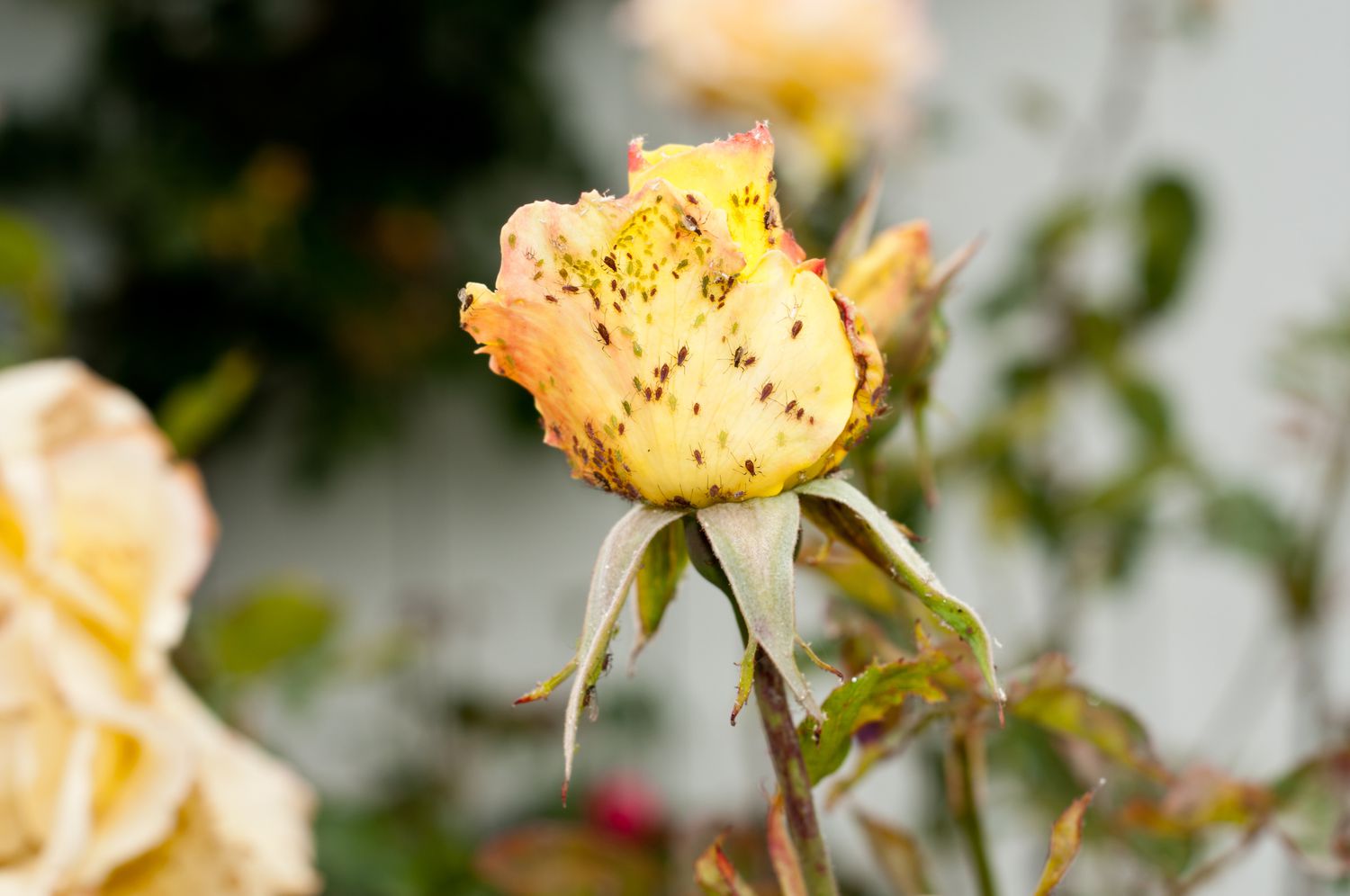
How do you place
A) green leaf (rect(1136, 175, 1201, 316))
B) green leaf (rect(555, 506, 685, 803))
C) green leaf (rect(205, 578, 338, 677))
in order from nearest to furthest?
1. green leaf (rect(555, 506, 685, 803))
2. green leaf (rect(205, 578, 338, 677))
3. green leaf (rect(1136, 175, 1201, 316))

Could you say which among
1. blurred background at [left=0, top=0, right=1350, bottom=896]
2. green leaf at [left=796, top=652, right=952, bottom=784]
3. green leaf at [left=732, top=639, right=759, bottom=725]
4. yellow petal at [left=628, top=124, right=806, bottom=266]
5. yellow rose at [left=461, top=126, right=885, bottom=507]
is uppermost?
yellow petal at [left=628, top=124, right=806, bottom=266]

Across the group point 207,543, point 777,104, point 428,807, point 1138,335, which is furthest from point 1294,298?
point 207,543

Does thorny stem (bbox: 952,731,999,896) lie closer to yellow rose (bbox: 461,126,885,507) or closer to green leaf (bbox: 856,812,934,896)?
green leaf (bbox: 856,812,934,896)

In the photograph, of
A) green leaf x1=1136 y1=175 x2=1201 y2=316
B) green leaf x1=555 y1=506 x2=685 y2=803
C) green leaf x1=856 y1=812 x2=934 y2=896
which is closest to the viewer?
green leaf x1=555 y1=506 x2=685 y2=803

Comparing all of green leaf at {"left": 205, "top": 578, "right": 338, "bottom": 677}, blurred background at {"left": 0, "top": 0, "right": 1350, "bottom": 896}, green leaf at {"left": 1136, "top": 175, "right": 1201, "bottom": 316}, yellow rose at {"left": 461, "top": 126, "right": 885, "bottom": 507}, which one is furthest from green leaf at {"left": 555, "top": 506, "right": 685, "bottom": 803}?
green leaf at {"left": 1136, "top": 175, "right": 1201, "bottom": 316}

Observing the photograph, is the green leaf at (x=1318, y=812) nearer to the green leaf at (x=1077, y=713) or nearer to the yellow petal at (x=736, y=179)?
the green leaf at (x=1077, y=713)

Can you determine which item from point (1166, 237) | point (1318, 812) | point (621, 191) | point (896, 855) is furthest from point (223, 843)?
point (621, 191)

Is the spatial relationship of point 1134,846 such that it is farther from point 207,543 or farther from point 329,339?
point 329,339

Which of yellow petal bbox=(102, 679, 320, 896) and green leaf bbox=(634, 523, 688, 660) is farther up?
green leaf bbox=(634, 523, 688, 660)
